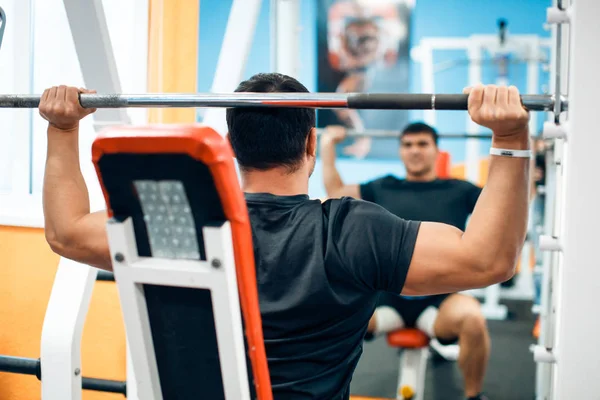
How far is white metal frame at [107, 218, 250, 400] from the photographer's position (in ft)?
2.97

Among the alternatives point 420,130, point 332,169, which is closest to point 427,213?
point 420,130

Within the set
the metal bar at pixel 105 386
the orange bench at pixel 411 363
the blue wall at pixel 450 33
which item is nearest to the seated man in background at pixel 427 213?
the orange bench at pixel 411 363

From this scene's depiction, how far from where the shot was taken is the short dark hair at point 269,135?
117 centimetres

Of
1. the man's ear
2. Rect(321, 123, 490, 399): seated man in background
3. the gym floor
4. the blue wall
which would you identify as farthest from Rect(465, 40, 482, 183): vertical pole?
the man's ear

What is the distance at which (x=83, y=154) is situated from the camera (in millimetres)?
2350

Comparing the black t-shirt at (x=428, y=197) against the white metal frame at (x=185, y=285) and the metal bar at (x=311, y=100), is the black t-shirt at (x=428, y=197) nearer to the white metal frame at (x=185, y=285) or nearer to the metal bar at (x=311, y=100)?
the metal bar at (x=311, y=100)

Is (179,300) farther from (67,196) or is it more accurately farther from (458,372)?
(458,372)

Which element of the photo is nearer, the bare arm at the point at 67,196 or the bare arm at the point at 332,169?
the bare arm at the point at 67,196

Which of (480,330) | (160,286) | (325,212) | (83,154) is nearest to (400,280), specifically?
(325,212)

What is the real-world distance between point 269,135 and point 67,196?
1.57 feet

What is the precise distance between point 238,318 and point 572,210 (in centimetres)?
74

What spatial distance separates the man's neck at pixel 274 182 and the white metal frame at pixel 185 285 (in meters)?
0.30

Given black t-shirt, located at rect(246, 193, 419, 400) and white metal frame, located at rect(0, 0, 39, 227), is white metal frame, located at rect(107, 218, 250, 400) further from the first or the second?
white metal frame, located at rect(0, 0, 39, 227)

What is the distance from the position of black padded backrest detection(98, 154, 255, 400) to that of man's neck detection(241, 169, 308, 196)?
0.96 ft
